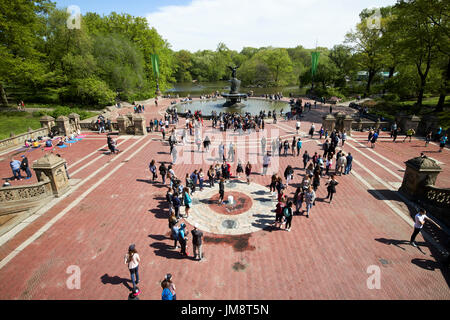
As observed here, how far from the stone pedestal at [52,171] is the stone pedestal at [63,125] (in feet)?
48.5

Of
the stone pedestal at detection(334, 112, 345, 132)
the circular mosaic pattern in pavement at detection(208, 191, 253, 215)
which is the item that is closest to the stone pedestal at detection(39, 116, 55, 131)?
the circular mosaic pattern in pavement at detection(208, 191, 253, 215)

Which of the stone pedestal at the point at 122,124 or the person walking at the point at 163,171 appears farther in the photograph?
the stone pedestal at the point at 122,124

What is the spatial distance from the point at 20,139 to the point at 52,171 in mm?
14435

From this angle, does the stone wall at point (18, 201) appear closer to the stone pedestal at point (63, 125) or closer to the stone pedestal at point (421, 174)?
the stone pedestal at point (63, 125)

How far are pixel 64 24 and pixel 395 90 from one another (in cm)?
5706

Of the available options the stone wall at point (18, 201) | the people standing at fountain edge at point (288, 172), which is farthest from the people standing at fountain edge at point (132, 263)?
the people standing at fountain edge at point (288, 172)

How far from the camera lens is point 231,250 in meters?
9.02

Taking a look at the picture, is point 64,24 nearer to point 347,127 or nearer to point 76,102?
point 76,102

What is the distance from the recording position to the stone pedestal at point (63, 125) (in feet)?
81.4

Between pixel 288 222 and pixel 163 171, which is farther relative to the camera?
pixel 163 171

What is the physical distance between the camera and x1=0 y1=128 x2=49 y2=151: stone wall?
67.7 feet

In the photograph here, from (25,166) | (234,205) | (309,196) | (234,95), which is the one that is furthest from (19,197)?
(234,95)

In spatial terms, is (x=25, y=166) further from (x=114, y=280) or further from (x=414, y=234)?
(x=414, y=234)

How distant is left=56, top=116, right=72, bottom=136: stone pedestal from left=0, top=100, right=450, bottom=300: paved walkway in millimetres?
14164
